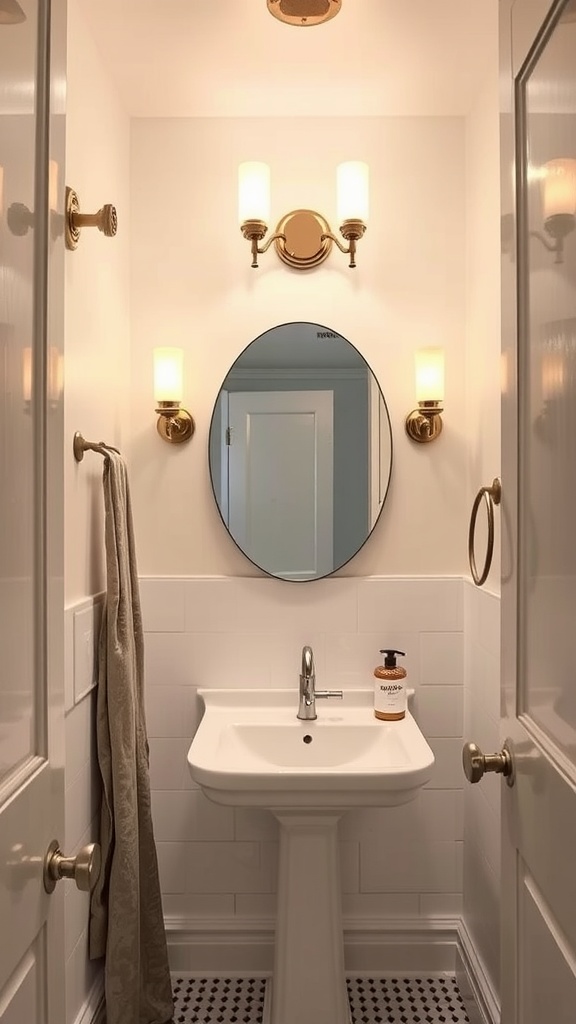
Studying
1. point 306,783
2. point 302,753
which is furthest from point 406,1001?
point 306,783

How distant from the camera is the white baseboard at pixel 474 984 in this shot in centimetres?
179

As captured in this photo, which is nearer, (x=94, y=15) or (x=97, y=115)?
(x=94, y=15)

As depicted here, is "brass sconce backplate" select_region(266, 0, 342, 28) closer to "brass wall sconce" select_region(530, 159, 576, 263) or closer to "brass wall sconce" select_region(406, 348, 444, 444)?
"brass wall sconce" select_region(406, 348, 444, 444)

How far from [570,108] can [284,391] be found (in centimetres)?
135

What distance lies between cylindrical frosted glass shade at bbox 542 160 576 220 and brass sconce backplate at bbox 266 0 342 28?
3.28 ft

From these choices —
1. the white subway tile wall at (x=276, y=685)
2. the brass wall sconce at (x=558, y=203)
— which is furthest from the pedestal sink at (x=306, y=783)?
the brass wall sconce at (x=558, y=203)

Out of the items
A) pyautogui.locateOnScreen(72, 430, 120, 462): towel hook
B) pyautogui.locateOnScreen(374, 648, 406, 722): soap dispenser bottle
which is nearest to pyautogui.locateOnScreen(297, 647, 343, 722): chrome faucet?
pyautogui.locateOnScreen(374, 648, 406, 722): soap dispenser bottle

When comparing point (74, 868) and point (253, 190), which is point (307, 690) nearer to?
point (74, 868)

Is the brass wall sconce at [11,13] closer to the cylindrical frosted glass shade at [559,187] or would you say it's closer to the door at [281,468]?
the cylindrical frosted glass shade at [559,187]

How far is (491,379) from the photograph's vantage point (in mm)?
1903

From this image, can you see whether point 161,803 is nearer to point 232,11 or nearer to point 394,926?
point 394,926

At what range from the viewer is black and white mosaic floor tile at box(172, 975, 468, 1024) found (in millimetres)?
1944

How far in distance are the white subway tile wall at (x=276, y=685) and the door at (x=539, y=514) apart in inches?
40.0

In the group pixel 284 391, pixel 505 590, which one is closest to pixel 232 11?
pixel 284 391
